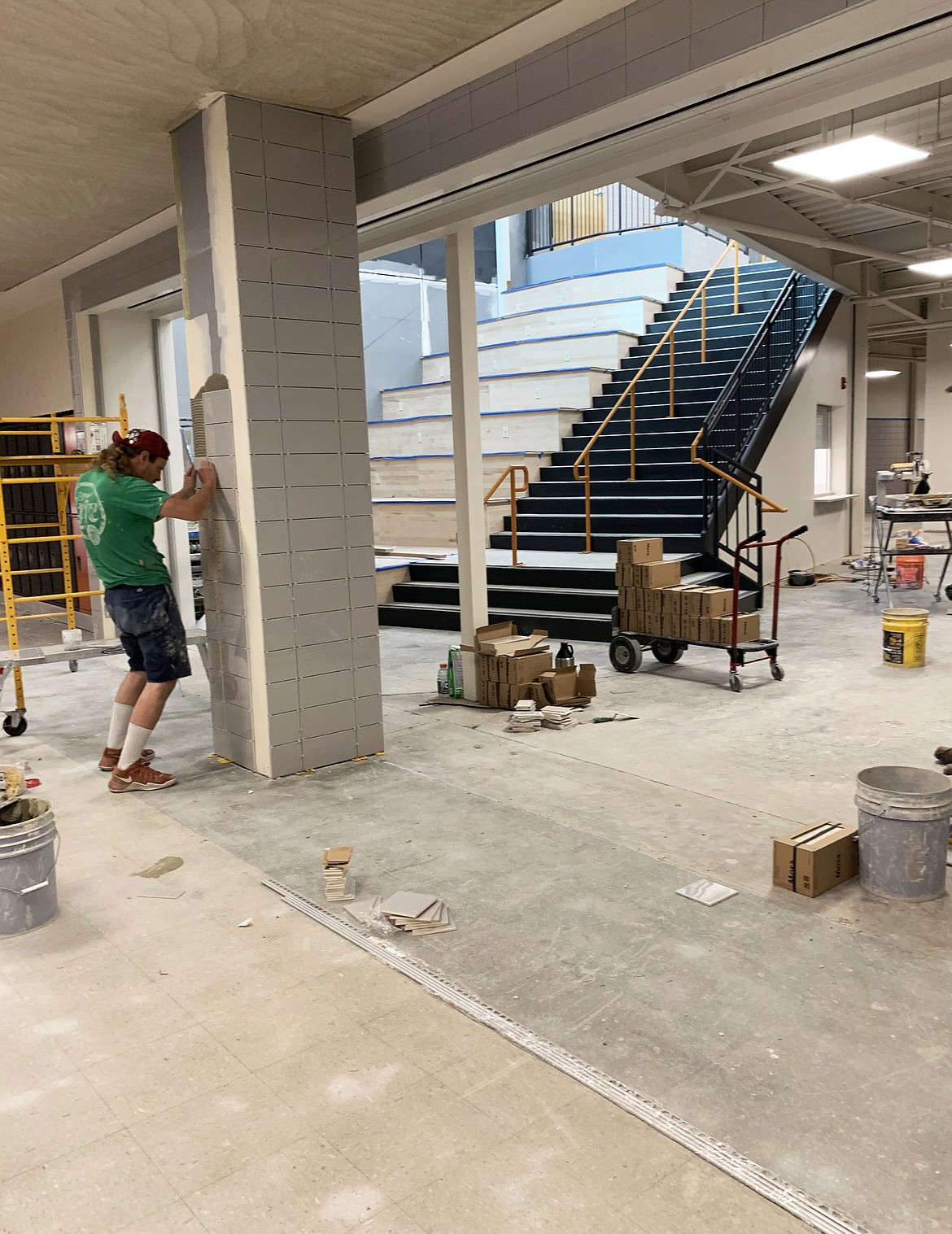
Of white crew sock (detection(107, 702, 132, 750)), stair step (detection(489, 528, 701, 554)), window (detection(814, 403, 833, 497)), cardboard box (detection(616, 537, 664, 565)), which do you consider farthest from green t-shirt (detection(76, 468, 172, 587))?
window (detection(814, 403, 833, 497))

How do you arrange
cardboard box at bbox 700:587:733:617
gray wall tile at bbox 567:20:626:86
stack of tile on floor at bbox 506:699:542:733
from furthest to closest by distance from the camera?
cardboard box at bbox 700:587:733:617 < stack of tile on floor at bbox 506:699:542:733 < gray wall tile at bbox 567:20:626:86

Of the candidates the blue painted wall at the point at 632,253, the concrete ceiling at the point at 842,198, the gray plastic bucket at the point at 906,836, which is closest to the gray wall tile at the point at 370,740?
the gray plastic bucket at the point at 906,836

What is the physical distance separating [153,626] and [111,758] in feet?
2.76

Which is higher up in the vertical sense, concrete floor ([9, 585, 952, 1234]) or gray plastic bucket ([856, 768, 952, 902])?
gray plastic bucket ([856, 768, 952, 902])

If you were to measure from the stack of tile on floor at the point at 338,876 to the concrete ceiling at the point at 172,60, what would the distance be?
309 cm

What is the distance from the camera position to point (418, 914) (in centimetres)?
321

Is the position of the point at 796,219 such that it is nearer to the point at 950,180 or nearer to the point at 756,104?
the point at 950,180

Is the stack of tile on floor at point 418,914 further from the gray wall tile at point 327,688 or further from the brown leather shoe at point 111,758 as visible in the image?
the brown leather shoe at point 111,758

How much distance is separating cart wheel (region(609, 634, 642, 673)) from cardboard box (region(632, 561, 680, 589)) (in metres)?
0.42

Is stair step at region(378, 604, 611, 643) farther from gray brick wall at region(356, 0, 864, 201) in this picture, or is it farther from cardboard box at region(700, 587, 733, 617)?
gray brick wall at region(356, 0, 864, 201)

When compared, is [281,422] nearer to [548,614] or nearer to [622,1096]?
[622,1096]

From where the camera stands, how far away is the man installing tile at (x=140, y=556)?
182 inches

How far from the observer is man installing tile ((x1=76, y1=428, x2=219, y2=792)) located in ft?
15.2

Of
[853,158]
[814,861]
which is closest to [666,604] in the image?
[853,158]
